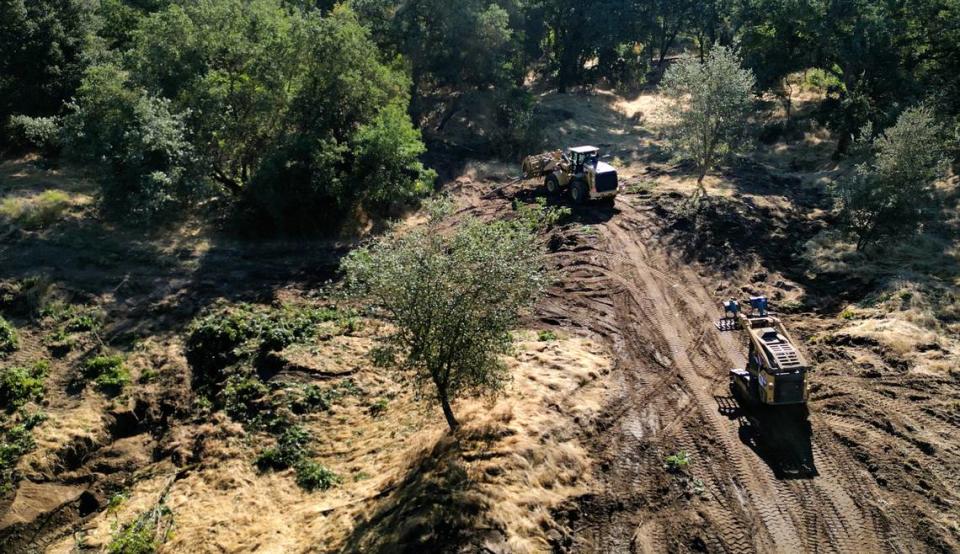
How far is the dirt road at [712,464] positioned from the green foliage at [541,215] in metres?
7.87

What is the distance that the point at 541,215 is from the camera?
29.6 m

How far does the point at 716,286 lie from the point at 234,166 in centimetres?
2338

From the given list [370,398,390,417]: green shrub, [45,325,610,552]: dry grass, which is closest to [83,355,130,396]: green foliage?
[45,325,610,552]: dry grass

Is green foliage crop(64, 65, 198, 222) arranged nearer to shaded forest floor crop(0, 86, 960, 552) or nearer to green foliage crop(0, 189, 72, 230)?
shaded forest floor crop(0, 86, 960, 552)

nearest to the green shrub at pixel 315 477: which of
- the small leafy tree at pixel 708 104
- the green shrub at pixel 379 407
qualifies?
the green shrub at pixel 379 407

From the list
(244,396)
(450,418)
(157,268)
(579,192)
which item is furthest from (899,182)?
(157,268)

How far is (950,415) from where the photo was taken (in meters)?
16.3

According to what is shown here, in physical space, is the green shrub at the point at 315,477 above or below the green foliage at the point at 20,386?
below

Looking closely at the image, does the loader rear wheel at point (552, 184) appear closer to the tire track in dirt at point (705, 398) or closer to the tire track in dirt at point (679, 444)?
the tire track in dirt at point (705, 398)

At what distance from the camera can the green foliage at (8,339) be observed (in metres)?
19.8

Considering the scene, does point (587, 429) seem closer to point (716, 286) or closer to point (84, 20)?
point (716, 286)

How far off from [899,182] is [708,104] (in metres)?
9.41

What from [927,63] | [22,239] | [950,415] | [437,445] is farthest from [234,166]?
[927,63]

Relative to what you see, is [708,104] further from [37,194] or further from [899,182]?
[37,194]
